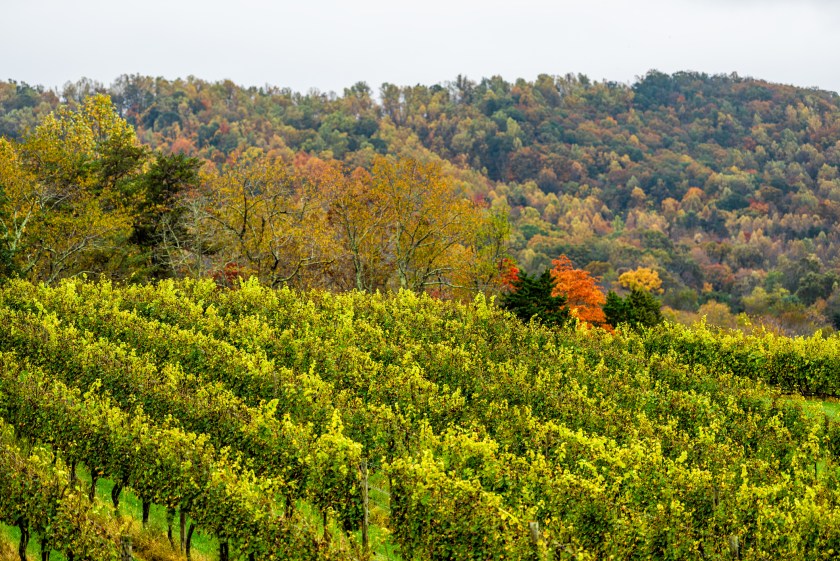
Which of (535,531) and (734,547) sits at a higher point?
(535,531)

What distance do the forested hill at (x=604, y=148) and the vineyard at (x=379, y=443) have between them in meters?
66.2

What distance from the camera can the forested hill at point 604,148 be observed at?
10912cm

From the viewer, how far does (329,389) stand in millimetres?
23297

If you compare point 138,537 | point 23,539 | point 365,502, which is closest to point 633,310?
point 365,502

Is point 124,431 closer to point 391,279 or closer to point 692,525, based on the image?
point 692,525

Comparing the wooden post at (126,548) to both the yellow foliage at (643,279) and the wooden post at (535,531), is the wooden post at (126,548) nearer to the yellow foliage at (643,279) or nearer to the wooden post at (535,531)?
the wooden post at (535,531)

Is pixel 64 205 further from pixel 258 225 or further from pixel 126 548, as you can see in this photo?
pixel 126 548

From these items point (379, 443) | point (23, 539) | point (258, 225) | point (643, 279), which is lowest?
point (643, 279)

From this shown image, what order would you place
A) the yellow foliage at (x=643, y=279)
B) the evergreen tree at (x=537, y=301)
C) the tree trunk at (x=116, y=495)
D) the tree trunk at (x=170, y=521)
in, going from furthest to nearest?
the yellow foliage at (x=643, y=279)
the evergreen tree at (x=537, y=301)
the tree trunk at (x=116, y=495)
the tree trunk at (x=170, y=521)

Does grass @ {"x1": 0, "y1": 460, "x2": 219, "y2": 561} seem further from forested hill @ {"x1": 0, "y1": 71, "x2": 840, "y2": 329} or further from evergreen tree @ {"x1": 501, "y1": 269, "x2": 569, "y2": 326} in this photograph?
forested hill @ {"x1": 0, "y1": 71, "x2": 840, "y2": 329}

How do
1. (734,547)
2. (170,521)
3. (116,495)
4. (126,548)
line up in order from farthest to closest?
(116,495) → (170,521) → (734,547) → (126,548)

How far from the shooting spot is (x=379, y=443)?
20.6 metres

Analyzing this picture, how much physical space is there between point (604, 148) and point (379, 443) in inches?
5478

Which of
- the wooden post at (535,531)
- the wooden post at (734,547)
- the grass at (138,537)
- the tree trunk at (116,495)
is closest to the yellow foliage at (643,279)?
the grass at (138,537)
